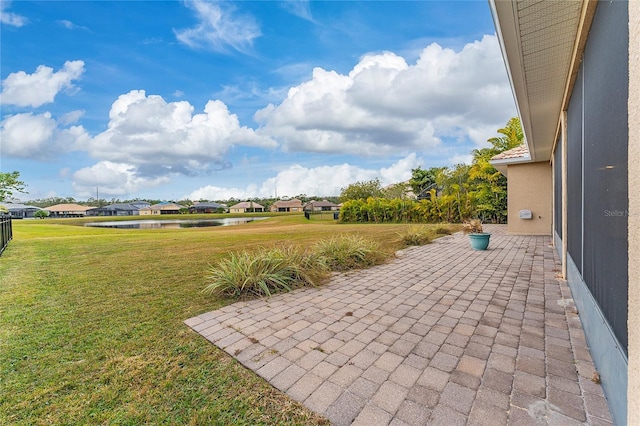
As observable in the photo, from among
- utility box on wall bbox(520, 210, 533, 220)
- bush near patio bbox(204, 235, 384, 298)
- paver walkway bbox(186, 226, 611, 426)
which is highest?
utility box on wall bbox(520, 210, 533, 220)

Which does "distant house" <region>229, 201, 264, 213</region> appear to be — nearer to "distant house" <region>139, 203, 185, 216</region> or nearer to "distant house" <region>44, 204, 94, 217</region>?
"distant house" <region>139, 203, 185, 216</region>

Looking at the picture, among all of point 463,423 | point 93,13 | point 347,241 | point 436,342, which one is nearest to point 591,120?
point 436,342

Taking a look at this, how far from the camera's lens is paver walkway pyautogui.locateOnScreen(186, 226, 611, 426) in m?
1.64

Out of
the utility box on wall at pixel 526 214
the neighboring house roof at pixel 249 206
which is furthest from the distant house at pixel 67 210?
the utility box on wall at pixel 526 214

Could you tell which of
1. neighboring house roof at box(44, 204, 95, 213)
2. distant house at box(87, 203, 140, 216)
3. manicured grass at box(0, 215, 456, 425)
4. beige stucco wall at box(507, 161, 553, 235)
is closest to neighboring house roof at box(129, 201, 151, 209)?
distant house at box(87, 203, 140, 216)

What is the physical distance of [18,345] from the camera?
8.18 ft

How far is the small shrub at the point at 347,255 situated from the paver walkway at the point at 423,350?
47.2 inches

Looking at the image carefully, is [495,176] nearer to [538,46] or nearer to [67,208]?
[538,46]

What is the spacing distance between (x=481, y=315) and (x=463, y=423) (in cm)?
182

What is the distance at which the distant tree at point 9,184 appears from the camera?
397 inches

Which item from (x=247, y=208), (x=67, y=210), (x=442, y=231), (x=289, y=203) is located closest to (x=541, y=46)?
(x=442, y=231)

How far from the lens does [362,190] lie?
3616 cm

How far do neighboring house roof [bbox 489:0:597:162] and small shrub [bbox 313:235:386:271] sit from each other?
3.62 m

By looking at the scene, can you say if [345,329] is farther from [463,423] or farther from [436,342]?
[463,423]
